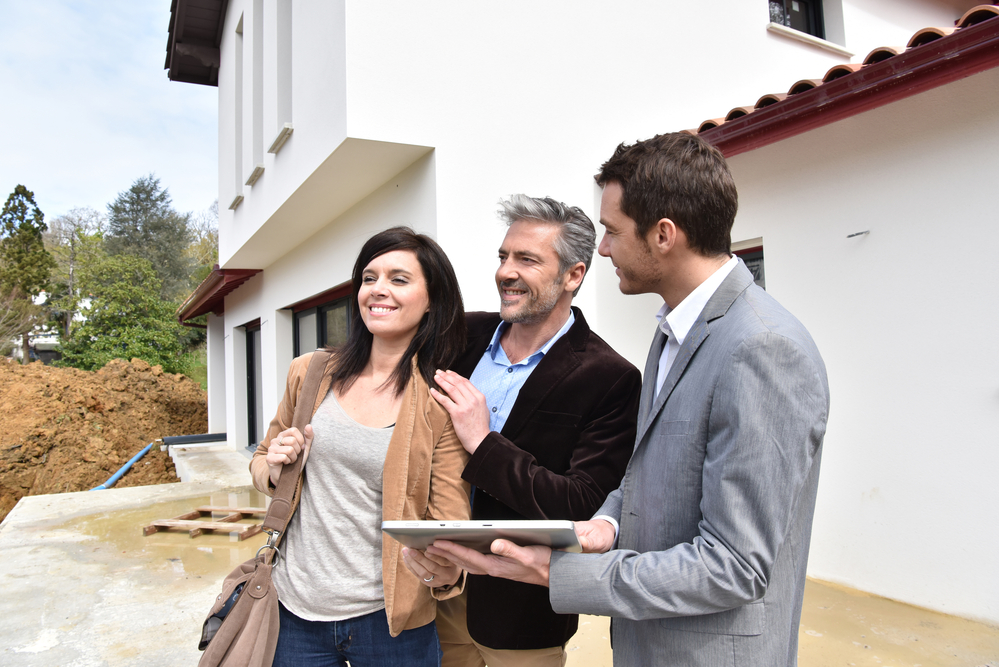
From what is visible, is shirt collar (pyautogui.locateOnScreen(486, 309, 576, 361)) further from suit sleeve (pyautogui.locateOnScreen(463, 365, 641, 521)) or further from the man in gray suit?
the man in gray suit

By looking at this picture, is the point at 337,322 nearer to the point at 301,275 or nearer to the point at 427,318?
the point at 301,275

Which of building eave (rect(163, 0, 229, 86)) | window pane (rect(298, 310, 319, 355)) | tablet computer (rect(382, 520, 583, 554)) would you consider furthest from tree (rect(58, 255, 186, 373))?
tablet computer (rect(382, 520, 583, 554))

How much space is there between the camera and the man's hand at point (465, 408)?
1.85 metres

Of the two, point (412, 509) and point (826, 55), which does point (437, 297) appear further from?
point (826, 55)

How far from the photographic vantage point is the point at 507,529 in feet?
4.03

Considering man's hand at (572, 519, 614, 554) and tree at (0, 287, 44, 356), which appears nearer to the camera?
man's hand at (572, 519, 614, 554)

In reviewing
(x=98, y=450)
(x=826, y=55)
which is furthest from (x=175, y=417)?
(x=826, y=55)

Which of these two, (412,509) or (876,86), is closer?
(412,509)

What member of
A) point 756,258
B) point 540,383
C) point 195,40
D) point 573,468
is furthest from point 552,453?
point 195,40

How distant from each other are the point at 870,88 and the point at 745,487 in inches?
125

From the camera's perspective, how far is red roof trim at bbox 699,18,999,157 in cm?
298

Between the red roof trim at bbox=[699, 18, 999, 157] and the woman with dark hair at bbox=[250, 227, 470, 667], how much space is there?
9.26ft

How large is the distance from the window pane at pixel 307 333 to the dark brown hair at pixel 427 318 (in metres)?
6.32

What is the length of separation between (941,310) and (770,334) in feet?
9.90
